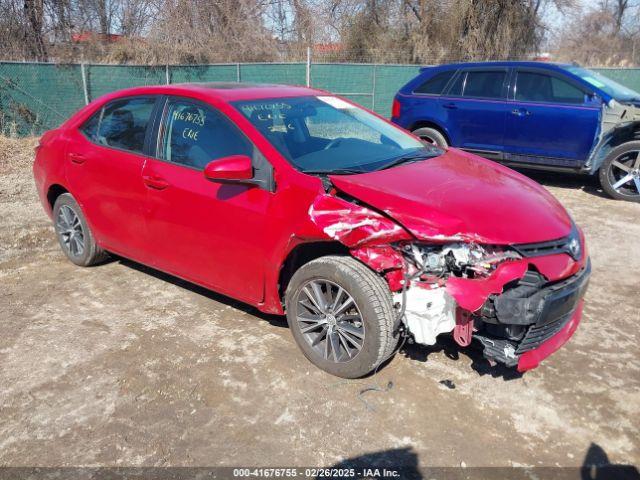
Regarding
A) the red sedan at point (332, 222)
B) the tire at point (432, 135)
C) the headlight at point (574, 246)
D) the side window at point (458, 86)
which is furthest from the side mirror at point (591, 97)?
the headlight at point (574, 246)

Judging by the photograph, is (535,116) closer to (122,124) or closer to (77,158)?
(122,124)

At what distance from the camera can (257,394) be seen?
10.5ft

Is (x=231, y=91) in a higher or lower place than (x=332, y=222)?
higher

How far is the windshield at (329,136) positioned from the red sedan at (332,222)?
2 centimetres

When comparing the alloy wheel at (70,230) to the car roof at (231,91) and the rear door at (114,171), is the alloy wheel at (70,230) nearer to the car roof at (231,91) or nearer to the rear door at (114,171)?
the rear door at (114,171)

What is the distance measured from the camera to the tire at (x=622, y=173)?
7.27 meters

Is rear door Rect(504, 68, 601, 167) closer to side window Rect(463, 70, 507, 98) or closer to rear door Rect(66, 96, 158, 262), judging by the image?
side window Rect(463, 70, 507, 98)

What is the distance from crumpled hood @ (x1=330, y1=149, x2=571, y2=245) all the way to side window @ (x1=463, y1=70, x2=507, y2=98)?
16.1 feet

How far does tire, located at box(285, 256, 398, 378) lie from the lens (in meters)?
3.03

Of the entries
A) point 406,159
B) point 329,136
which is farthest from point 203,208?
point 406,159

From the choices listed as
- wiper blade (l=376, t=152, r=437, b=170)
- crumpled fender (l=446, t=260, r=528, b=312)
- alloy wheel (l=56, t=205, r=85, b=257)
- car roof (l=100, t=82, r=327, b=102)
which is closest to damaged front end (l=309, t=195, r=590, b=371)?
crumpled fender (l=446, t=260, r=528, b=312)

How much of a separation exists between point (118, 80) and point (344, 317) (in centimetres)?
1215

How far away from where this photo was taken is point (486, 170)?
3.91m

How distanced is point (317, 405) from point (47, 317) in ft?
7.55
